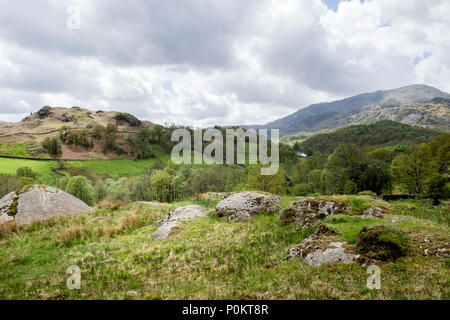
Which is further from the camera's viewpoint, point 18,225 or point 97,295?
point 18,225

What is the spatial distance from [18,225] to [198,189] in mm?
59517

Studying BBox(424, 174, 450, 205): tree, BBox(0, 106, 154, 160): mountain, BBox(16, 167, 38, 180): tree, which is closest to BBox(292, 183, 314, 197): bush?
BBox(424, 174, 450, 205): tree

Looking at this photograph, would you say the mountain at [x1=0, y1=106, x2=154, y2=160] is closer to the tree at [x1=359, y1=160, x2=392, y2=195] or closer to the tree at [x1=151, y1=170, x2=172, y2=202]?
the tree at [x1=151, y1=170, x2=172, y2=202]

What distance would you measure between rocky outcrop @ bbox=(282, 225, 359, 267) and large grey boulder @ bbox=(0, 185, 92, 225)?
66.7 feet

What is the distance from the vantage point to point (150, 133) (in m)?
159

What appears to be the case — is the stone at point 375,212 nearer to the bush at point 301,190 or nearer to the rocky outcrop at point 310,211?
the rocky outcrop at point 310,211

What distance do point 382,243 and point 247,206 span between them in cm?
1105

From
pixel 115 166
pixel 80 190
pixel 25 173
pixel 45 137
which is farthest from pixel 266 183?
pixel 45 137

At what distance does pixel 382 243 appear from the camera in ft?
25.2

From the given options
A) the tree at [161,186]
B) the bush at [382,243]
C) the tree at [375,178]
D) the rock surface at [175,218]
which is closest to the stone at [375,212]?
the bush at [382,243]

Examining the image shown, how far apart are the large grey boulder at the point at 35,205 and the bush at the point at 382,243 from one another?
Result: 22481mm

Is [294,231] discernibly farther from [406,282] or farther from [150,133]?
[150,133]

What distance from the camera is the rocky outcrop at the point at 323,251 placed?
7.88 meters
